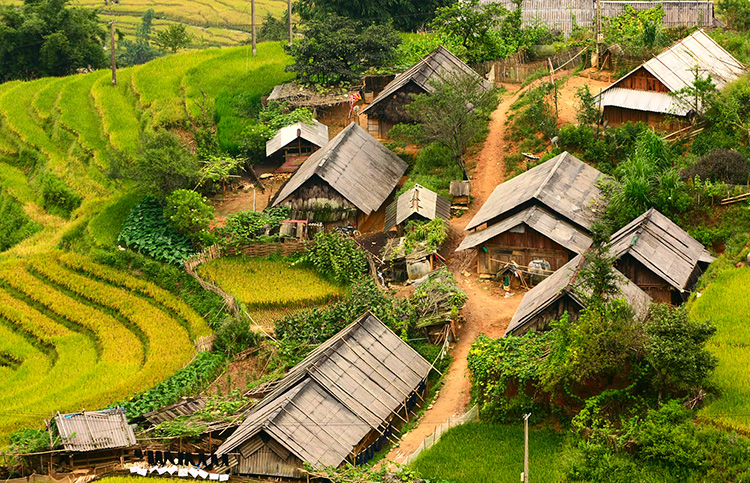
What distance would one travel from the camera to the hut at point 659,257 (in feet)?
107

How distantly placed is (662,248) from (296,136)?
19313 mm

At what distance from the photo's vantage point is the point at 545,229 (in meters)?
36.1

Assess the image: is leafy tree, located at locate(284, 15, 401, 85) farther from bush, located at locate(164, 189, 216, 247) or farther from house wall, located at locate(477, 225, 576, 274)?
house wall, located at locate(477, 225, 576, 274)

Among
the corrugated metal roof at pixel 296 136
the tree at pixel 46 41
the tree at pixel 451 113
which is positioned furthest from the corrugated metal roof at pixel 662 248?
the tree at pixel 46 41

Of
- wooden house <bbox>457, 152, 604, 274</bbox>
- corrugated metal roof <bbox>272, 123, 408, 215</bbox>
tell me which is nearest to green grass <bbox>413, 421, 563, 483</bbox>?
wooden house <bbox>457, 152, 604, 274</bbox>

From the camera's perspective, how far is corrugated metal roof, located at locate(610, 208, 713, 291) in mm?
32750

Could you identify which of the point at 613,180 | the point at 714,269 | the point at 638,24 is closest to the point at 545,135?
the point at 613,180

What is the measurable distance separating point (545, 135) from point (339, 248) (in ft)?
39.7

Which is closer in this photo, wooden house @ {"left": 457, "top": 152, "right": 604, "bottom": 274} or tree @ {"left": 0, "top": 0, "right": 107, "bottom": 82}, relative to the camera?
wooden house @ {"left": 457, "top": 152, "right": 604, "bottom": 274}

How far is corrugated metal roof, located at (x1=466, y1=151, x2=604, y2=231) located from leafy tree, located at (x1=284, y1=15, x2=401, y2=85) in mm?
14687

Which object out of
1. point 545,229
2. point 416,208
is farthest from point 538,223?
point 416,208

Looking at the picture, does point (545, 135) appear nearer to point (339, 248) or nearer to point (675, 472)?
point (339, 248)

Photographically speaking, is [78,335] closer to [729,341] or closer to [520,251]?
[520,251]

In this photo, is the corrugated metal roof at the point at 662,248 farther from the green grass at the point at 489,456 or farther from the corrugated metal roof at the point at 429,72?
the corrugated metal roof at the point at 429,72
